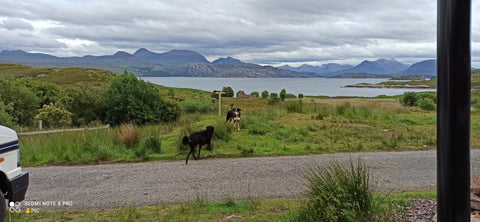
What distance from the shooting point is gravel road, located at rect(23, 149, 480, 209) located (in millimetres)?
6168

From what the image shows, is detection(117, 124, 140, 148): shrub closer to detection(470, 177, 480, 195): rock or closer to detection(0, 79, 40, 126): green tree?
detection(470, 177, 480, 195): rock

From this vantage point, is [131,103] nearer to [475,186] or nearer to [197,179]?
[197,179]

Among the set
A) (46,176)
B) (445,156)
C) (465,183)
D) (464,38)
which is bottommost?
(46,176)

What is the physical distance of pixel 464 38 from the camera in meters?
2.08

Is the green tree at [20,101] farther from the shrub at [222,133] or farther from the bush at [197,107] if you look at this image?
the shrub at [222,133]

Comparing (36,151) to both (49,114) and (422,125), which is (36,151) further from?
(422,125)

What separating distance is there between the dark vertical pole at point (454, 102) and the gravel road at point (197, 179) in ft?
12.1

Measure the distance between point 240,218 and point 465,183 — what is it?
3.21 metres

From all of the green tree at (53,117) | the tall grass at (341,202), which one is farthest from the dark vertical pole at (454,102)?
the green tree at (53,117)

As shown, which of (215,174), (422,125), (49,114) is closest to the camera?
(215,174)

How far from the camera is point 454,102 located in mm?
2084

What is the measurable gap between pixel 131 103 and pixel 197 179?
14834 millimetres

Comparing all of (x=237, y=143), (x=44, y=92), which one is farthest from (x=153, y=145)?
(x=44, y=92)

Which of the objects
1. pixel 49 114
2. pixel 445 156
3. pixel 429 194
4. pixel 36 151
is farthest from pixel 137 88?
pixel 445 156
